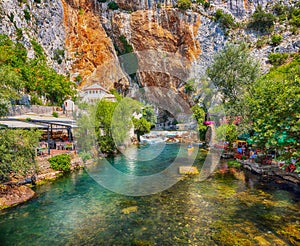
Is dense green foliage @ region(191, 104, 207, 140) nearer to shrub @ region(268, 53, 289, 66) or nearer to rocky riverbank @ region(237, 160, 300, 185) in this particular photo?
rocky riverbank @ region(237, 160, 300, 185)

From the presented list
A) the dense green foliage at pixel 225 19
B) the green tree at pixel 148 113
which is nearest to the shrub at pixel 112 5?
the dense green foliage at pixel 225 19

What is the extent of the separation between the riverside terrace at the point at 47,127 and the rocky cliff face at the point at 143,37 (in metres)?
24.3

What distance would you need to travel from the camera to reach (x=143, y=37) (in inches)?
2036

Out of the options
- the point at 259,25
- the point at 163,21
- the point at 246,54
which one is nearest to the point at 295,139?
the point at 246,54

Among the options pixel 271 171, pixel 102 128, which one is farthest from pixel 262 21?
pixel 102 128

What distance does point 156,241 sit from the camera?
298 inches

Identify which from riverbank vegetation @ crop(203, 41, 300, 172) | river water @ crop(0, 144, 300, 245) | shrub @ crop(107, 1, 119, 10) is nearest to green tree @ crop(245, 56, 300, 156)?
riverbank vegetation @ crop(203, 41, 300, 172)

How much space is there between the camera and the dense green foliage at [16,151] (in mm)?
10331

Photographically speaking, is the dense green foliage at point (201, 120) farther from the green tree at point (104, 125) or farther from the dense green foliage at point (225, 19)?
the dense green foliage at point (225, 19)

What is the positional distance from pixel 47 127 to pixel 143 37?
41.4m

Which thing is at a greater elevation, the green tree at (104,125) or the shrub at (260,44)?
the shrub at (260,44)

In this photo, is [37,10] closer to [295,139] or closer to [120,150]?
[120,150]

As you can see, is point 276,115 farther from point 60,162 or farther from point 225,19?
point 225,19

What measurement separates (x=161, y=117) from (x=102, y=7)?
31.6 meters
